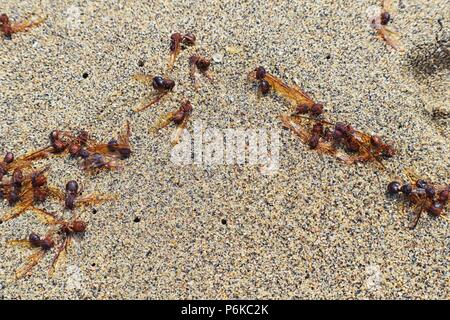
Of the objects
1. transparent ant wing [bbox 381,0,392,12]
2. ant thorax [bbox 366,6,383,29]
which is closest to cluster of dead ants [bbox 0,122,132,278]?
ant thorax [bbox 366,6,383,29]

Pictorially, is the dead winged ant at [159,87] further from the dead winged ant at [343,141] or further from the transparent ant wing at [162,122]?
the dead winged ant at [343,141]

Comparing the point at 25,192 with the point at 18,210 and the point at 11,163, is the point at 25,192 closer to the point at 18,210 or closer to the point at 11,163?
the point at 18,210

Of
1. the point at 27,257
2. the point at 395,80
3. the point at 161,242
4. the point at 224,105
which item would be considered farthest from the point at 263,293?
the point at 395,80

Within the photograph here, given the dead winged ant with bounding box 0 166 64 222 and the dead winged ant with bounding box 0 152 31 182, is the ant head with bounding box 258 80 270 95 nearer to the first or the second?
the dead winged ant with bounding box 0 166 64 222

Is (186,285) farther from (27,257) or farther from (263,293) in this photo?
(27,257)

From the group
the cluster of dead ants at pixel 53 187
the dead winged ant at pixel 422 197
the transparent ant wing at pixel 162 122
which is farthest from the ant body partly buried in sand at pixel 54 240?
the dead winged ant at pixel 422 197

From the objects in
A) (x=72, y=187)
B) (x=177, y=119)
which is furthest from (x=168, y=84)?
(x=72, y=187)
